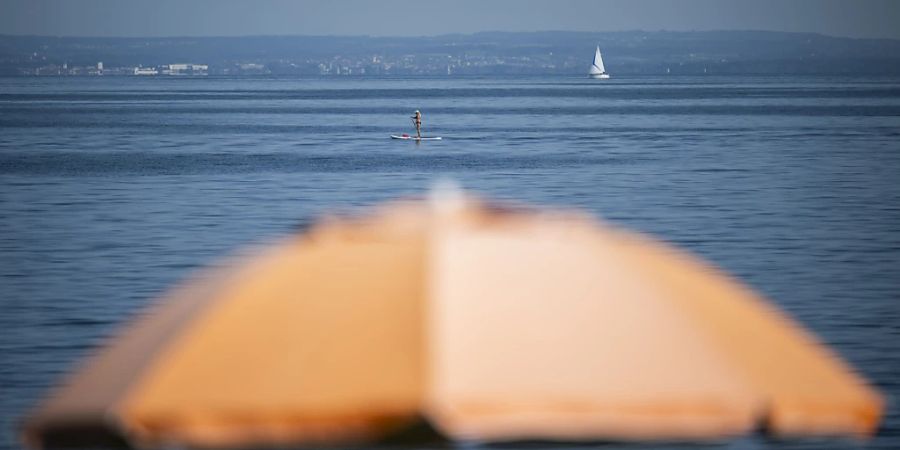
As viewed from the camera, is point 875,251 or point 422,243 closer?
point 422,243

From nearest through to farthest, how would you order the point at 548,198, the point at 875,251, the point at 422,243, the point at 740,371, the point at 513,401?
the point at 513,401 < the point at 740,371 < the point at 422,243 < the point at 875,251 < the point at 548,198

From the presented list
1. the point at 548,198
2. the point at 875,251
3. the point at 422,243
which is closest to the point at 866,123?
the point at 548,198

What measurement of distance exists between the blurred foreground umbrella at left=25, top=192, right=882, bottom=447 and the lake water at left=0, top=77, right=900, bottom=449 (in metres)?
1.05

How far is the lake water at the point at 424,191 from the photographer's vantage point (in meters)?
20.9

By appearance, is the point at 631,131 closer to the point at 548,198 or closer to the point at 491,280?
the point at 548,198

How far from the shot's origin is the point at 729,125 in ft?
319

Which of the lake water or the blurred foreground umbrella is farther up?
the blurred foreground umbrella

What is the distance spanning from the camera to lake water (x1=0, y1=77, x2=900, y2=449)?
20880 mm

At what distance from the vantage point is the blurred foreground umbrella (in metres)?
5.89

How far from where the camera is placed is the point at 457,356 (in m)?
5.99

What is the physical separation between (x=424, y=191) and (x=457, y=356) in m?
39.9

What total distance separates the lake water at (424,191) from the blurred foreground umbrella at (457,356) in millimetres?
1050

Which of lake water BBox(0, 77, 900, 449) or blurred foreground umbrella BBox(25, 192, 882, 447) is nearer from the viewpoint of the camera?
blurred foreground umbrella BBox(25, 192, 882, 447)

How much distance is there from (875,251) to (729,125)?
2738 inches
